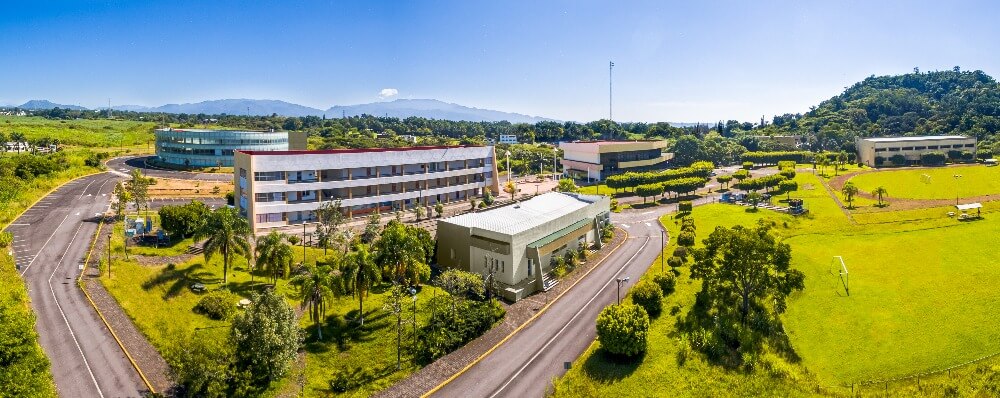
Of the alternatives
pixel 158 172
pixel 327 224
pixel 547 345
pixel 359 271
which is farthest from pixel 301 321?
pixel 158 172

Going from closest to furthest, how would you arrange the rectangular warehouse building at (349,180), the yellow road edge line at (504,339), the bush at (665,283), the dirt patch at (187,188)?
the yellow road edge line at (504,339) < the bush at (665,283) < the rectangular warehouse building at (349,180) < the dirt patch at (187,188)

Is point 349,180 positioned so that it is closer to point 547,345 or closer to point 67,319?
point 67,319

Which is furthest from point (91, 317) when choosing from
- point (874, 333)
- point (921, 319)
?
point (921, 319)

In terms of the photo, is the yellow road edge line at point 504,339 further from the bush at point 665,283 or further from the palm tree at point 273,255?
the palm tree at point 273,255

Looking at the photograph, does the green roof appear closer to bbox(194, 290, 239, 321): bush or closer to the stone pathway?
the stone pathway

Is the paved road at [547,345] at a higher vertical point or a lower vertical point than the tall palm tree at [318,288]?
lower

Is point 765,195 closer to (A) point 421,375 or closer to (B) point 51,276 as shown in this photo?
(A) point 421,375

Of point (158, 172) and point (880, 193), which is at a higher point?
point (158, 172)

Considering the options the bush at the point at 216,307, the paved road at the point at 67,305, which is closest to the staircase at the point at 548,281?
the bush at the point at 216,307
